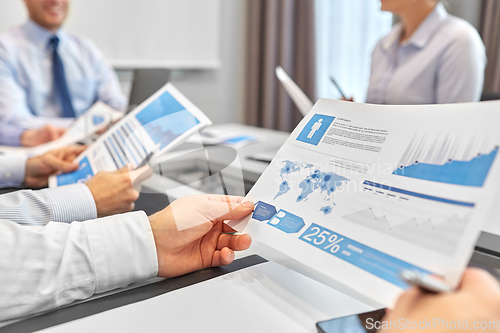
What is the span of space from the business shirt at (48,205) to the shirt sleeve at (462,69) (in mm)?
1334

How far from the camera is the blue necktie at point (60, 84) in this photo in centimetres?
179

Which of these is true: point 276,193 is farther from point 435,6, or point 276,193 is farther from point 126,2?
point 126,2

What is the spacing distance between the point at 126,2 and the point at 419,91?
6.73 feet

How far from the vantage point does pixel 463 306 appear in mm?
268

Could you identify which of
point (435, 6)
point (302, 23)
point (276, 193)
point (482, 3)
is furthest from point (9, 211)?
point (302, 23)

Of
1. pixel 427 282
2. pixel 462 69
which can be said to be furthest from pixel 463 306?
pixel 462 69

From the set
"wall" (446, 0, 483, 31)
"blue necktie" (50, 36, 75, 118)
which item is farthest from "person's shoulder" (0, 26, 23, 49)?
"wall" (446, 0, 483, 31)

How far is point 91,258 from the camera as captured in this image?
1.43 ft

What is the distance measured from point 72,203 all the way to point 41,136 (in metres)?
0.79

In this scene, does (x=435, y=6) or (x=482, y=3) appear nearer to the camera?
(x=435, y=6)

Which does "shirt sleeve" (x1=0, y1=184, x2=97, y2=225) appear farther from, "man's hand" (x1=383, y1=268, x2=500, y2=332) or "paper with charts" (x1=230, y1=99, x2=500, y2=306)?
"man's hand" (x1=383, y1=268, x2=500, y2=332)

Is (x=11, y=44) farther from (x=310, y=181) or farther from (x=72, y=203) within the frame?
(x=310, y=181)

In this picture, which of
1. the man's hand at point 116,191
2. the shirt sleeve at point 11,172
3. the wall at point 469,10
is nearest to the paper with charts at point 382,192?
the man's hand at point 116,191

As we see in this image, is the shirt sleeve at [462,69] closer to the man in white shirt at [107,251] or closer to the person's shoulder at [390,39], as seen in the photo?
the person's shoulder at [390,39]
